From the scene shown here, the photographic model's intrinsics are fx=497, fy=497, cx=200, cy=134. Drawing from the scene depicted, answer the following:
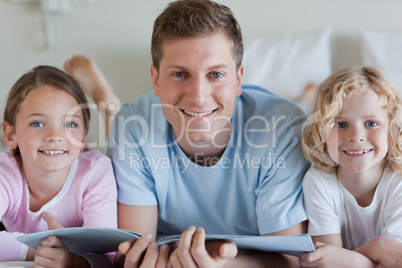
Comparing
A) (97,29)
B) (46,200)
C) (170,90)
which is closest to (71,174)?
(46,200)

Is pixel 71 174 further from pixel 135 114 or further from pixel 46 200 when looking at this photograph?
pixel 135 114

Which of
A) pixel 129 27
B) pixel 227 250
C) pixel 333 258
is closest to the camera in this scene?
pixel 227 250

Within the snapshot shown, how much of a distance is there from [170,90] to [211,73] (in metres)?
0.11

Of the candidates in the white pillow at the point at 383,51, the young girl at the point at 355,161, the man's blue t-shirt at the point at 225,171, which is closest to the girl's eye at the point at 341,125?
the young girl at the point at 355,161

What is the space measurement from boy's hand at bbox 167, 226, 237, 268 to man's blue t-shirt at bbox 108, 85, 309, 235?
0.28 metres

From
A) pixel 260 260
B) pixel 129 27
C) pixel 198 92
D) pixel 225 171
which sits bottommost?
pixel 260 260

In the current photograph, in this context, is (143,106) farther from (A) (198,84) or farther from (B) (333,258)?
(B) (333,258)

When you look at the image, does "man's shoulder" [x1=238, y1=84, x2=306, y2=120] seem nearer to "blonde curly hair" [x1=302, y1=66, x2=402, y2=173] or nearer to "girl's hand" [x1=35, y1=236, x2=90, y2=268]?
"blonde curly hair" [x1=302, y1=66, x2=402, y2=173]

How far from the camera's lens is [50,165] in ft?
4.19

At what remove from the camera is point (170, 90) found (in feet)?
4.13

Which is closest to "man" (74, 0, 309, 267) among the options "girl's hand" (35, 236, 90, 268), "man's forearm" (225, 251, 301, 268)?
"man's forearm" (225, 251, 301, 268)

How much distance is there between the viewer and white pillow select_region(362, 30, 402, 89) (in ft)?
6.39

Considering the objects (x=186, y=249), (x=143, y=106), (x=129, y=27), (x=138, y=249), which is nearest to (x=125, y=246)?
(x=138, y=249)

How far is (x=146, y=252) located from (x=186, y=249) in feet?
0.32
